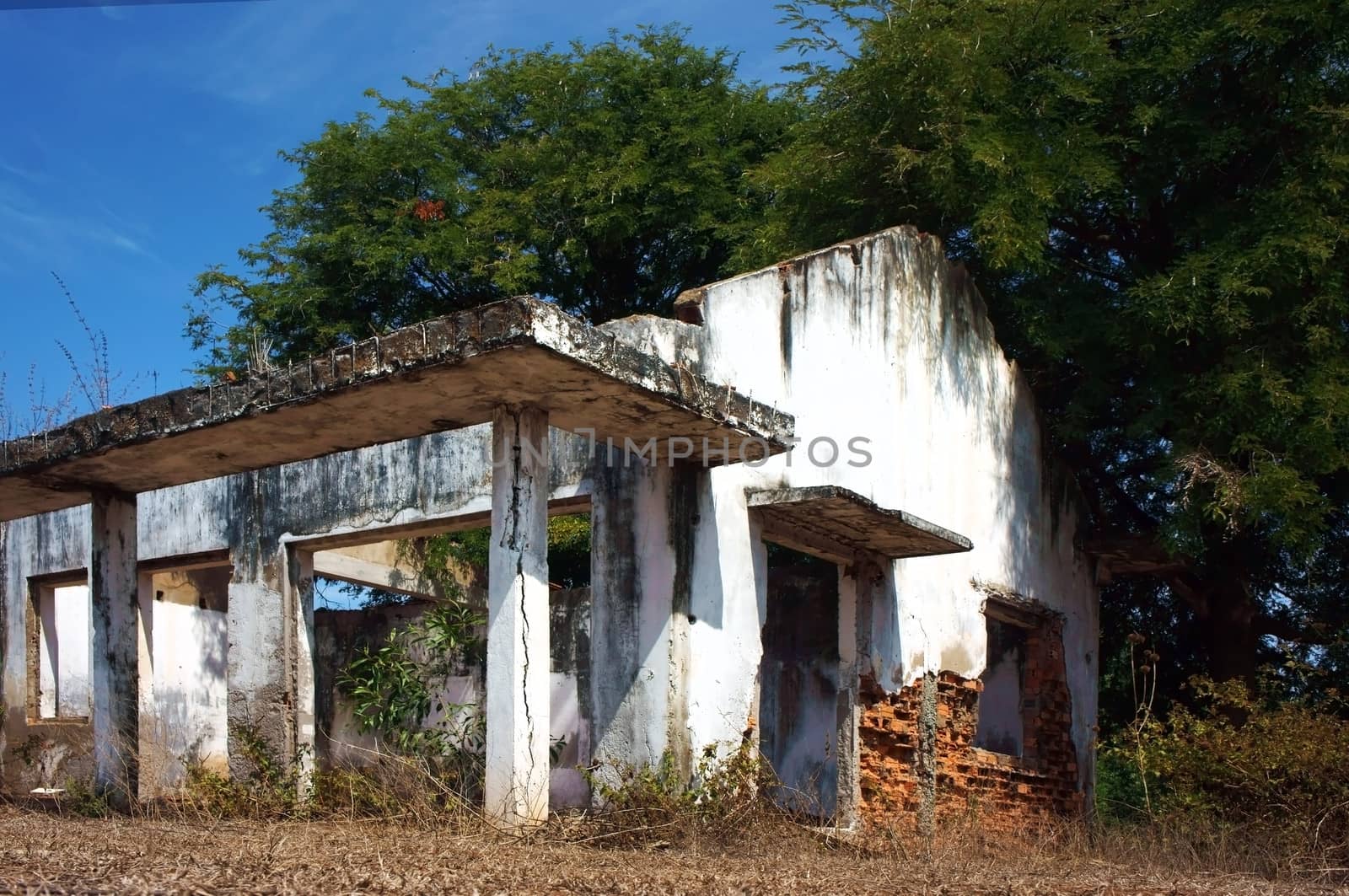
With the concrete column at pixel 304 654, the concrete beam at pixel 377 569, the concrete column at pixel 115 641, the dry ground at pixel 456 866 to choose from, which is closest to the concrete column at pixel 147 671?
the concrete column at pixel 115 641

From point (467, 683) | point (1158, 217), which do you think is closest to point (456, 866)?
point (467, 683)

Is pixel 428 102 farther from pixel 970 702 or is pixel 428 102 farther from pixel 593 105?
pixel 970 702

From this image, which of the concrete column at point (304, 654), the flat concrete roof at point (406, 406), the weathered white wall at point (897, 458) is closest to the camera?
the flat concrete roof at point (406, 406)

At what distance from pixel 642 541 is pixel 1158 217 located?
21.2 feet

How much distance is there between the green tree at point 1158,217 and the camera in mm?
10594

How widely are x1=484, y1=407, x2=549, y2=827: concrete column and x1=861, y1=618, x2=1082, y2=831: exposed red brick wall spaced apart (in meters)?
3.27

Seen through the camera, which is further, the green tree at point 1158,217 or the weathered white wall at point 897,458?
the green tree at point 1158,217

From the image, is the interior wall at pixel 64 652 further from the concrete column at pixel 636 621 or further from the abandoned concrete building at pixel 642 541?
the concrete column at pixel 636 621

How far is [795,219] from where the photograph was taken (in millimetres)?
12812

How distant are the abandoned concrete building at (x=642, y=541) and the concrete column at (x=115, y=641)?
0.02 meters

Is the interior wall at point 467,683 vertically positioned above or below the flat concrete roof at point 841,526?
below

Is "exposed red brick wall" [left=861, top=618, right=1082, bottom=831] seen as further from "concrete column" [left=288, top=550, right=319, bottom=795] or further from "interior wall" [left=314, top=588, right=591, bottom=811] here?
"concrete column" [left=288, top=550, right=319, bottom=795]

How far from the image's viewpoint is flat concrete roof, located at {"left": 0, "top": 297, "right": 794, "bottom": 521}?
21.0 ft

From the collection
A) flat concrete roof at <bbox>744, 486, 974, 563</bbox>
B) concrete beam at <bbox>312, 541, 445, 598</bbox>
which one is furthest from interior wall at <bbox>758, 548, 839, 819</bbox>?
concrete beam at <bbox>312, 541, 445, 598</bbox>
